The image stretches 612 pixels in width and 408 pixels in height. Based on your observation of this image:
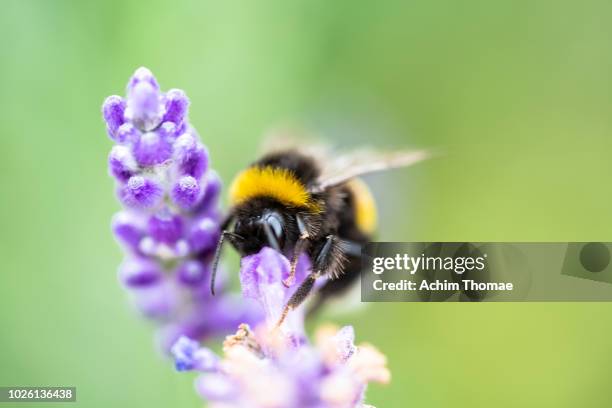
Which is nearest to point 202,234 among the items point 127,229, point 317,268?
point 127,229

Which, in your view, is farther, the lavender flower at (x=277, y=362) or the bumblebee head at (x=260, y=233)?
the bumblebee head at (x=260, y=233)

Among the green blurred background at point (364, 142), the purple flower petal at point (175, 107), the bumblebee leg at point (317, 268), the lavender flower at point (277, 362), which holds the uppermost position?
the green blurred background at point (364, 142)

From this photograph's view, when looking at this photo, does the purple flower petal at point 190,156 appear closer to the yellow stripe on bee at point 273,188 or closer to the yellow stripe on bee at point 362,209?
the yellow stripe on bee at point 273,188

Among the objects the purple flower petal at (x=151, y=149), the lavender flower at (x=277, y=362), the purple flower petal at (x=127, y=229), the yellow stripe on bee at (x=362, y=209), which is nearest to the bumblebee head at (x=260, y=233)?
the lavender flower at (x=277, y=362)

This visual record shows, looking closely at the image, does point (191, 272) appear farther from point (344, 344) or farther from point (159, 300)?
point (344, 344)

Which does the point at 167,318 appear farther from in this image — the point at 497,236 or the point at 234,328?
the point at 497,236
